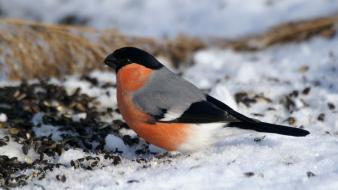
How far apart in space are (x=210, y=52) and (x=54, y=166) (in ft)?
9.99

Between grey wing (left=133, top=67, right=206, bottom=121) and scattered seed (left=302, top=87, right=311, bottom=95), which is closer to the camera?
grey wing (left=133, top=67, right=206, bottom=121)

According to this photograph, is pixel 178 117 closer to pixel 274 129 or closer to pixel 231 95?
pixel 274 129

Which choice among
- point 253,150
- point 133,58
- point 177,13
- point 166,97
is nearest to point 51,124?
point 133,58

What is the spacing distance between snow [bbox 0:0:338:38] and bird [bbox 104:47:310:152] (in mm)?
3027

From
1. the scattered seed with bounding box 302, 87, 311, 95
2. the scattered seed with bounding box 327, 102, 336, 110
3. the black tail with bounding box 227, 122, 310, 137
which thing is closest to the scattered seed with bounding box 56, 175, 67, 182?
the black tail with bounding box 227, 122, 310, 137

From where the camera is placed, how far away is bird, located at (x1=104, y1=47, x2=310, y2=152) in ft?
11.2

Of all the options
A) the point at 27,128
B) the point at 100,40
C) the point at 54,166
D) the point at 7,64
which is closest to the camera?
the point at 54,166

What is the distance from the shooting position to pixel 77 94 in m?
4.84

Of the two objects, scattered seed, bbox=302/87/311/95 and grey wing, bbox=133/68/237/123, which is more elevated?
scattered seed, bbox=302/87/311/95

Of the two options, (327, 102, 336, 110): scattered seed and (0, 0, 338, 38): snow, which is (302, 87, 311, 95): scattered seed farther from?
(0, 0, 338, 38): snow

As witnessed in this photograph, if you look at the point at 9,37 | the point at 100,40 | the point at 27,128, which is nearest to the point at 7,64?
the point at 9,37

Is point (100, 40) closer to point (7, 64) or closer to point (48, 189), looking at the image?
point (7, 64)

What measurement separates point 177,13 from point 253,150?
375 cm

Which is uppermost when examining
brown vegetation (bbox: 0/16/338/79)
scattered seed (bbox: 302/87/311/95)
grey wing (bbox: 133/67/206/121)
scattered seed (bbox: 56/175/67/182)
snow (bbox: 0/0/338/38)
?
snow (bbox: 0/0/338/38)
